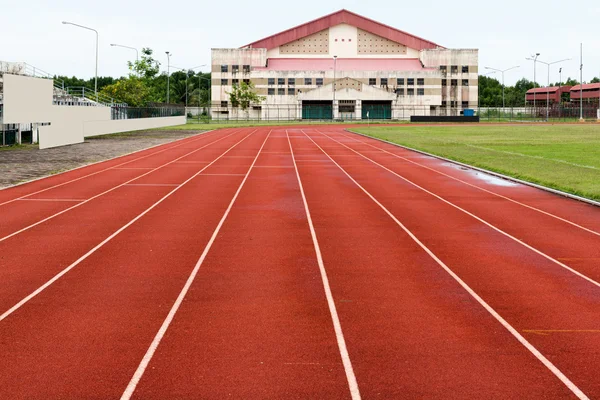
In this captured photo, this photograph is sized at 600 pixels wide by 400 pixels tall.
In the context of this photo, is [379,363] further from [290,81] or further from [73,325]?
[290,81]

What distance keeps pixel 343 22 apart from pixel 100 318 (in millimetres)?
108102

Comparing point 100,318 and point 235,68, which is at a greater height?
point 235,68

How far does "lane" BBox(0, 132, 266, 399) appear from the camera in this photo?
579cm

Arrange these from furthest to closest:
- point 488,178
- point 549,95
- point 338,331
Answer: point 549,95
point 488,178
point 338,331

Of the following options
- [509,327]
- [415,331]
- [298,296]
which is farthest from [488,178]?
[415,331]

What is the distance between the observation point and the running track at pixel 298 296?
5855 millimetres

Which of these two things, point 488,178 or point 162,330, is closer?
point 162,330

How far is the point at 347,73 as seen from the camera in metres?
105

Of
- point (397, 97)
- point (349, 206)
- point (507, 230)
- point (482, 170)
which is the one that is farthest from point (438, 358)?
point (397, 97)

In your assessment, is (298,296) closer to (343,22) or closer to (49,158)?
(49,158)

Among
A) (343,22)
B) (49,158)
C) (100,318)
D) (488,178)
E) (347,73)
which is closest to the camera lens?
(100,318)

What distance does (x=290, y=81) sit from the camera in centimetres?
10656

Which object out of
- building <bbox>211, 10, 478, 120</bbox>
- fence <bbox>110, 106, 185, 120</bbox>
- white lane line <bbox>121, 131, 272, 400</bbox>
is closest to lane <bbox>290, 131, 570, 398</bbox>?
white lane line <bbox>121, 131, 272, 400</bbox>

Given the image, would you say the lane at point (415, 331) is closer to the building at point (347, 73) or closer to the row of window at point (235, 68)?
the building at point (347, 73)
